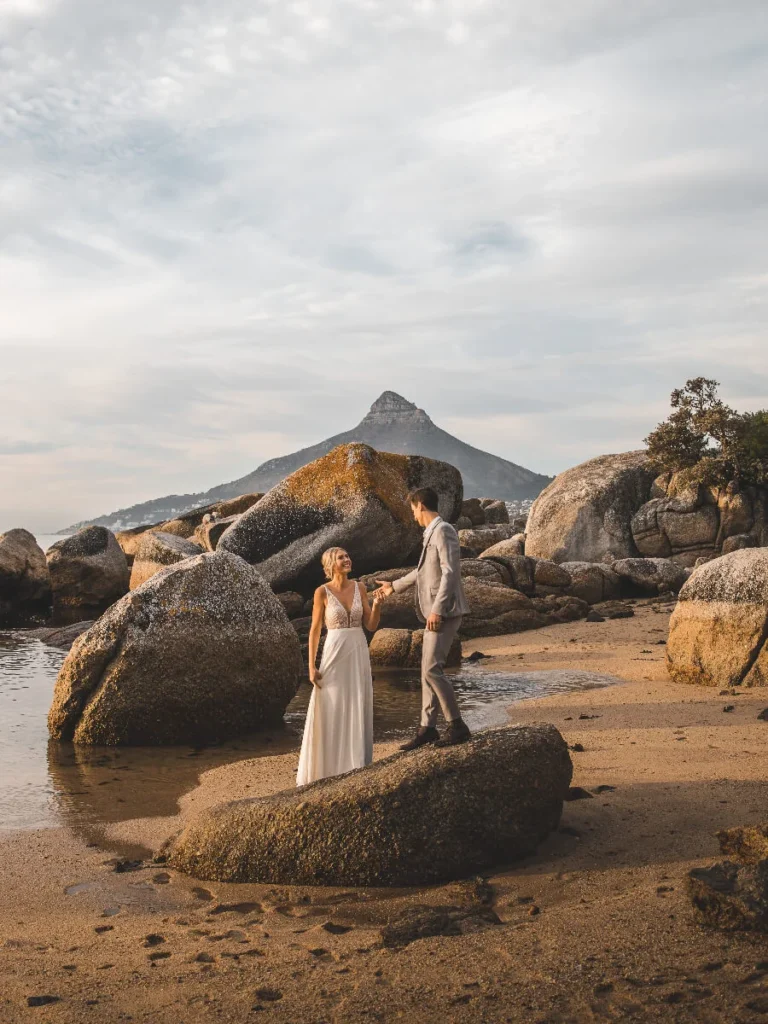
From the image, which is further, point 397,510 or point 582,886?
point 397,510

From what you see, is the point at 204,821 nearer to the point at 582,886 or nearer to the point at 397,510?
the point at 582,886

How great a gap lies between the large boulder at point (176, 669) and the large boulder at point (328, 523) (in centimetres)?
1063

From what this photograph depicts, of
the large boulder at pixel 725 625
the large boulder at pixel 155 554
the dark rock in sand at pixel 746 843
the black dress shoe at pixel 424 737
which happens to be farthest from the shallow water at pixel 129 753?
the large boulder at pixel 155 554

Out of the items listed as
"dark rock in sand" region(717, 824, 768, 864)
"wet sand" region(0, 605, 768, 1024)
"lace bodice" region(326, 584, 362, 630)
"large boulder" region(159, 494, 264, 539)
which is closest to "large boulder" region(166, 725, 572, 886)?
"wet sand" region(0, 605, 768, 1024)

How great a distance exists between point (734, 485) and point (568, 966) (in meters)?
28.6

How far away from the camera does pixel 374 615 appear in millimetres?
8977

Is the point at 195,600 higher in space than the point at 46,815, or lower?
higher

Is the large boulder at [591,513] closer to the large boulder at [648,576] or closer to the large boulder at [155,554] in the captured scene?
the large boulder at [648,576]

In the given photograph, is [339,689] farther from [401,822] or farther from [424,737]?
[401,822]

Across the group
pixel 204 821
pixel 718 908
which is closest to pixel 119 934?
pixel 204 821

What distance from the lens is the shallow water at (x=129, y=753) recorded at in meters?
9.57

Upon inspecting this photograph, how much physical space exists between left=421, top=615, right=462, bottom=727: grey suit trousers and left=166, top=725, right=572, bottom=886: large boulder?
78cm

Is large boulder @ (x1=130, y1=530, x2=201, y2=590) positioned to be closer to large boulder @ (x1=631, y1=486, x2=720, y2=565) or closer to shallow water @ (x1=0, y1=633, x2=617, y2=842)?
shallow water @ (x1=0, y1=633, x2=617, y2=842)

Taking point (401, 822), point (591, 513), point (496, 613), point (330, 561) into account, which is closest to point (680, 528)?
point (591, 513)
